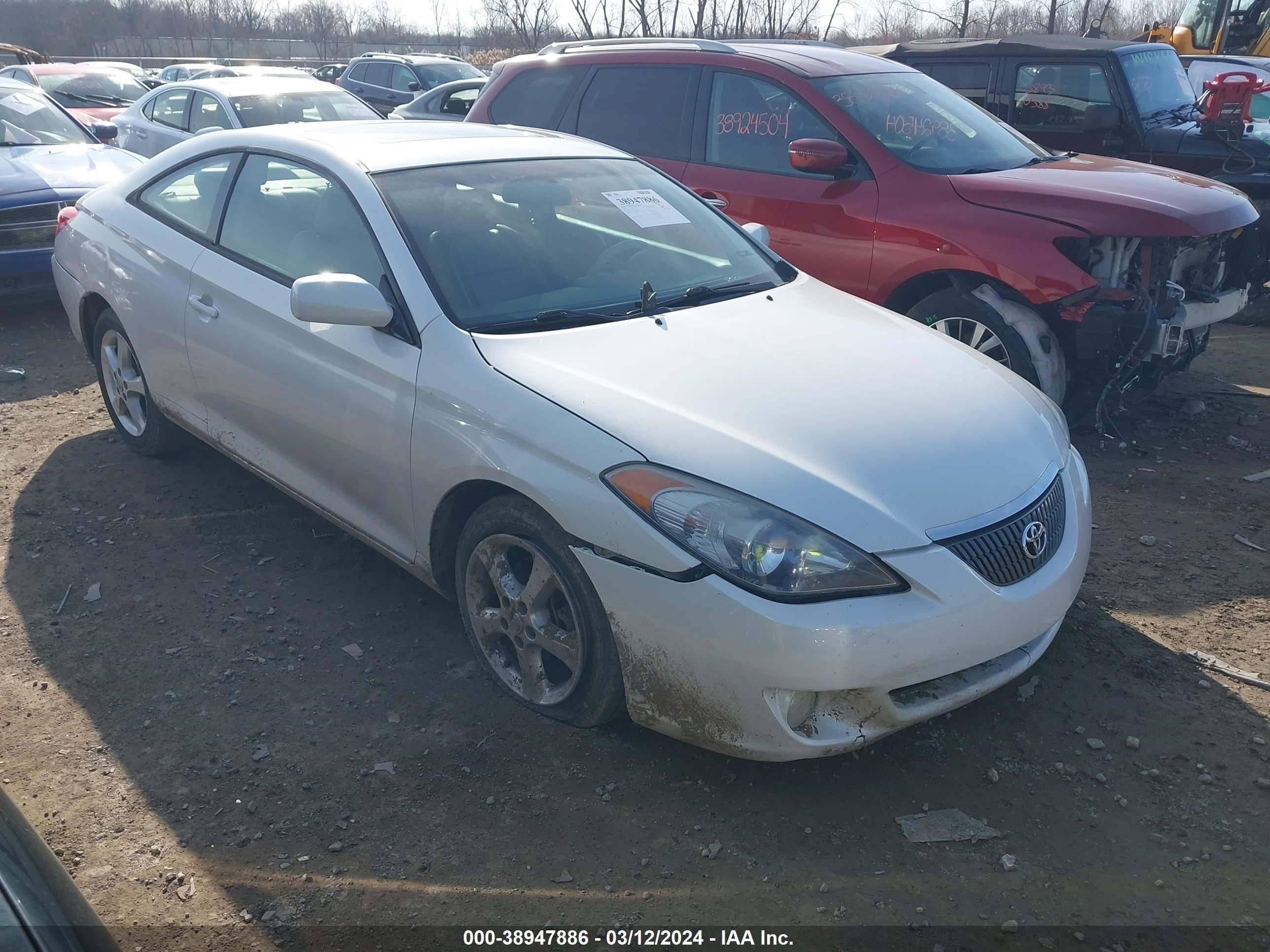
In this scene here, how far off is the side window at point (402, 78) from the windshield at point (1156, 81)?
12667 millimetres

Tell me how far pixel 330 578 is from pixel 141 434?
1583mm

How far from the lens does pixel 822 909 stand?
2455mm

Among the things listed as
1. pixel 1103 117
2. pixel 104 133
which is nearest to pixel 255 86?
pixel 104 133

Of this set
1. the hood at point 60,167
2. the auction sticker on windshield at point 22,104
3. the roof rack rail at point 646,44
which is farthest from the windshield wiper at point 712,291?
the auction sticker on windshield at point 22,104

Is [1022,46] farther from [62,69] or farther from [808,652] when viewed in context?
[62,69]

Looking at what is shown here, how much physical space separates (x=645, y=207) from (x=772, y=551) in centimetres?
193

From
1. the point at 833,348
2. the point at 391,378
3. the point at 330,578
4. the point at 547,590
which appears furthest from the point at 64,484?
the point at 833,348

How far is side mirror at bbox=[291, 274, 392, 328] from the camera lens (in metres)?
3.17

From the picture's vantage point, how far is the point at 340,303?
10.4ft

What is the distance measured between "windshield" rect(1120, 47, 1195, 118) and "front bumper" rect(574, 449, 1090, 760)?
6.21 m

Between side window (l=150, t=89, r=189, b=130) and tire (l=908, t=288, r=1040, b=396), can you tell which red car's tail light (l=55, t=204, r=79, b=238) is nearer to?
tire (l=908, t=288, r=1040, b=396)

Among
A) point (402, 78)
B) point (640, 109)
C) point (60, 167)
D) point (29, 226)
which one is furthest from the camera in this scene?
point (402, 78)

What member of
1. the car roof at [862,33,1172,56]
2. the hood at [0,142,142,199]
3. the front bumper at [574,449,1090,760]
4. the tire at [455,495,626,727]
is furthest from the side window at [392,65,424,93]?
the front bumper at [574,449,1090,760]

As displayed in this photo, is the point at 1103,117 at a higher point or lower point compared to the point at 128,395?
higher
